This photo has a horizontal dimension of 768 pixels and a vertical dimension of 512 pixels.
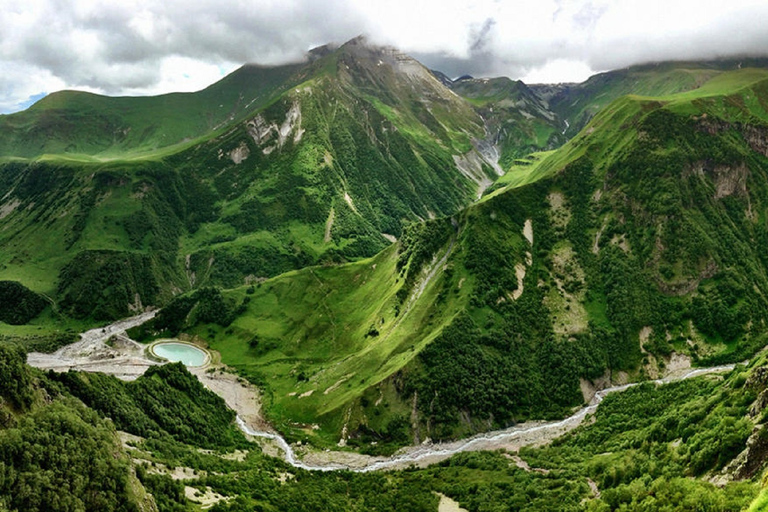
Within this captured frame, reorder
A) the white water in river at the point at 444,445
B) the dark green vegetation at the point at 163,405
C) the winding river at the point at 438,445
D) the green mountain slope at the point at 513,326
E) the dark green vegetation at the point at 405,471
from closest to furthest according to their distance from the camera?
1. the dark green vegetation at the point at 405,471
2. the dark green vegetation at the point at 163,405
3. the white water in river at the point at 444,445
4. the winding river at the point at 438,445
5. the green mountain slope at the point at 513,326

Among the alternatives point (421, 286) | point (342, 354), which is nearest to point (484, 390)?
point (421, 286)

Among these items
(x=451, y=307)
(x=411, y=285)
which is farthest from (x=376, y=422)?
(x=411, y=285)

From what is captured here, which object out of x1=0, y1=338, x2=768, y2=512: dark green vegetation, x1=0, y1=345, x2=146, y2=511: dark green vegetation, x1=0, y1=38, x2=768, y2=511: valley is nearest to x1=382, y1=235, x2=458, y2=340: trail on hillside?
x1=0, y1=38, x2=768, y2=511: valley

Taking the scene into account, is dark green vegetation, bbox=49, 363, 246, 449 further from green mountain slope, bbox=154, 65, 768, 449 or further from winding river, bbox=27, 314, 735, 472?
green mountain slope, bbox=154, 65, 768, 449

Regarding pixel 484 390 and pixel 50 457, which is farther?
pixel 484 390

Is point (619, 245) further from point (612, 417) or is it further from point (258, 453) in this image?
point (258, 453)

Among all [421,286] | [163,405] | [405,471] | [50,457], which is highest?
[421,286]

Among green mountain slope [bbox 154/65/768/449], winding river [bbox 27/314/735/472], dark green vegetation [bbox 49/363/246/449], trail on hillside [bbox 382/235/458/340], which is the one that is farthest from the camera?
trail on hillside [bbox 382/235/458/340]

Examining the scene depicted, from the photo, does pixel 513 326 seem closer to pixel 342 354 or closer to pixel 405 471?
pixel 342 354

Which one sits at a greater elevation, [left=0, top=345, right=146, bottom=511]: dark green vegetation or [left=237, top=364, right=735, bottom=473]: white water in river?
[left=0, top=345, right=146, bottom=511]: dark green vegetation

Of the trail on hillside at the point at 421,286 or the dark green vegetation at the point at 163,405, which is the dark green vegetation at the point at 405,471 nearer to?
the dark green vegetation at the point at 163,405

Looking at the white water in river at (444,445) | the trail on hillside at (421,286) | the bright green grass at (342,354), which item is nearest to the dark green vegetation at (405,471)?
the white water in river at (444,445)
